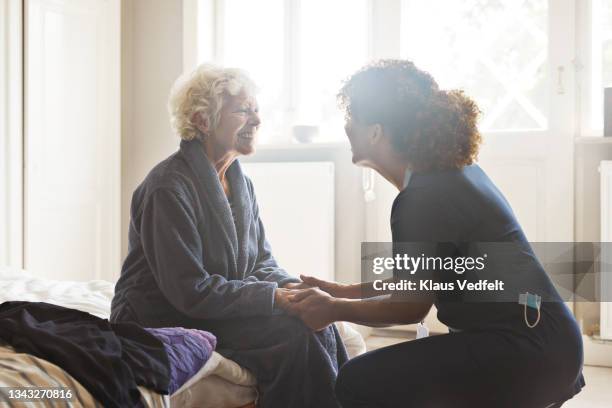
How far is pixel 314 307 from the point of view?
1736 millimetres

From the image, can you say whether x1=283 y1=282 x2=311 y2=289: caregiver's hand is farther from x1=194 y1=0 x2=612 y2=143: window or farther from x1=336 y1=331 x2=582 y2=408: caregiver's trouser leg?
x1=194 y1=0 x2=612 y2=143: window

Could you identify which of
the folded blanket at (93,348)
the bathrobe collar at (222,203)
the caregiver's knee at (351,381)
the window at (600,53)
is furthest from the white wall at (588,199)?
the folded blanket at (93,348)

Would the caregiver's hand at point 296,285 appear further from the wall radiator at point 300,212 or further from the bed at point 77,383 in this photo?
the wall radiator at point 300,212

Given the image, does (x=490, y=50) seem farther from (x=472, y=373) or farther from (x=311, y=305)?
(x=472, y=373)

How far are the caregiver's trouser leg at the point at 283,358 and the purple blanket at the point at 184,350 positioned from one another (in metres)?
0.17

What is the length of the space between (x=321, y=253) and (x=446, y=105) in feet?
8.22

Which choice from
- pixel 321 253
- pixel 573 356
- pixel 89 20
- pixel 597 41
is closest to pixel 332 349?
pixel 573 356

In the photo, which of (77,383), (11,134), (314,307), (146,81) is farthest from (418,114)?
(146,81)

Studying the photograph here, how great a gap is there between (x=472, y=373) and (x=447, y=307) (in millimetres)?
153

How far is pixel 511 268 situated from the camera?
1494 mm

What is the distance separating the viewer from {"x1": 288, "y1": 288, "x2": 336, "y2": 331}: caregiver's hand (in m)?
1.71

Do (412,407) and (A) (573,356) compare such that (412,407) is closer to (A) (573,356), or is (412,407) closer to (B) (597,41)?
(A) (573,356)

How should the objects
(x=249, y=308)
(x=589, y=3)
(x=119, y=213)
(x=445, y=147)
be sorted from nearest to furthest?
(x=445, y=147)
(x=249, y=308)
(x=589, y=3)
(x=119, y=213)

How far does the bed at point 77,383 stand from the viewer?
121 centimetres
